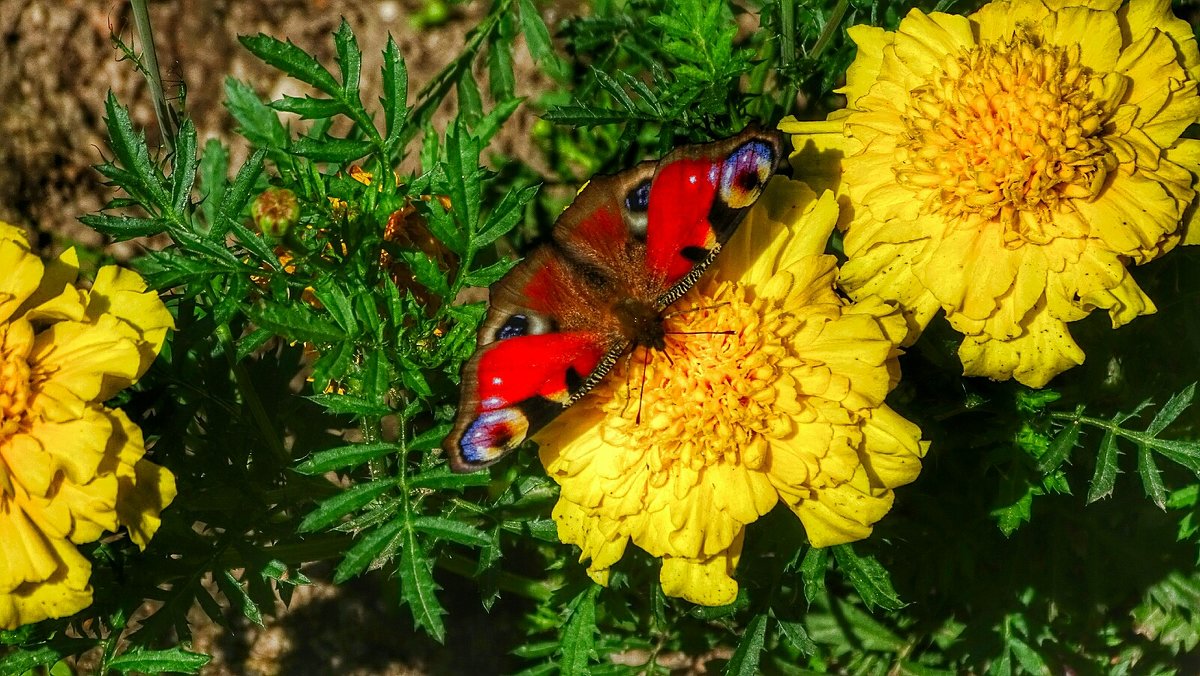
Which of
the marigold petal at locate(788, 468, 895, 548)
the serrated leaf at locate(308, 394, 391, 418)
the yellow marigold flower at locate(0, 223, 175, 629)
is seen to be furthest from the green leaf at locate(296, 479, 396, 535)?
the marigold petal at locate(788, 468, 895, 548)

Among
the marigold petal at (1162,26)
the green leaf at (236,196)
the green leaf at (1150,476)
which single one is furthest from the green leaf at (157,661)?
the marigold petal at (1162,26)

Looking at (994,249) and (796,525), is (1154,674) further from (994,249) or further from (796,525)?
(994,249)

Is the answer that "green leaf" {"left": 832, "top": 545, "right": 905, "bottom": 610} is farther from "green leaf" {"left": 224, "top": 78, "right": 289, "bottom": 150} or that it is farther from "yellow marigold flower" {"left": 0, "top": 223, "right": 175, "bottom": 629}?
"green leaf" {"left": 224, "top": 78, "right": 289, "bottom": 150}

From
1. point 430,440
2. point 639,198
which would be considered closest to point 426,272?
point 430,440

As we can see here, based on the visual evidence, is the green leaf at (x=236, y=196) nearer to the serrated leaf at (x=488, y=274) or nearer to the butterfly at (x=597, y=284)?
the serrated leaf at (x=488, y=274)

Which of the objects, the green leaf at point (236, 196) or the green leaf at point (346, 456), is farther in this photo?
the green leaf at point (236, 196)

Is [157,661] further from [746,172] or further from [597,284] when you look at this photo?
[746,172]

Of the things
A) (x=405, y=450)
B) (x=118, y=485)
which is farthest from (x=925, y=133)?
(x=118, y=485)
